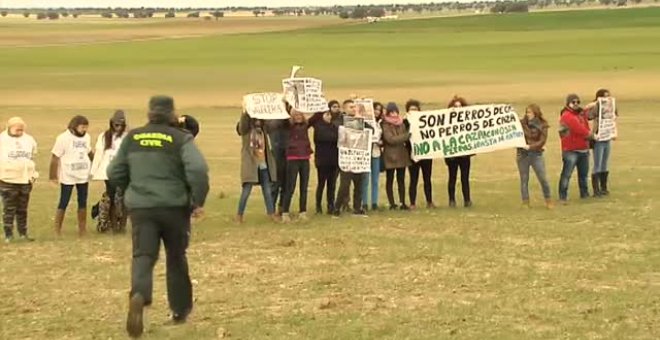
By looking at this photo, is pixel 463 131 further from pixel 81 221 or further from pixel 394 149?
pixel 81 221

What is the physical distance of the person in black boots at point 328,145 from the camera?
16734 millimetres

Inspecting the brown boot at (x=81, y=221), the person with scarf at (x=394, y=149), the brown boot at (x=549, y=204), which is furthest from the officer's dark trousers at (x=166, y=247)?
the brown boot at (x=549, y=204)

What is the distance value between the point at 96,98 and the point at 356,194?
106 ft

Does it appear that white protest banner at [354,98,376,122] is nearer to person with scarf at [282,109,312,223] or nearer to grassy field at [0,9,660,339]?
person with scarf at [282,109,312,223]

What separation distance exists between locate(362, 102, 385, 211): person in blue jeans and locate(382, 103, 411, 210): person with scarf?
0.10m

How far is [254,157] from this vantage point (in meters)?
15.9

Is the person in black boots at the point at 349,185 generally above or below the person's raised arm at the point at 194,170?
below

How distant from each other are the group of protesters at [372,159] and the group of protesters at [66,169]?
163 centimetres

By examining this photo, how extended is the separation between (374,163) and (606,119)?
14.2 ft

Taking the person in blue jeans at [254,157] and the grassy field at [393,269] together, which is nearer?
the grassy field at [393,269]

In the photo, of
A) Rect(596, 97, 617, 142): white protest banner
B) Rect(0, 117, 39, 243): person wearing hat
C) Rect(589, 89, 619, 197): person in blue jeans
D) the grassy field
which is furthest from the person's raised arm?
Rect(596, 97, 617, 142): white protest banner

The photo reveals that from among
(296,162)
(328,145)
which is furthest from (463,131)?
(296,162)

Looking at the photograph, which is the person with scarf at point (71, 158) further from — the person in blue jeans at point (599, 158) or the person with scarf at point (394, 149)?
the person in blue jeans at point (599, 158)

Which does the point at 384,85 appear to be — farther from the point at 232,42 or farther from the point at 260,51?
the point at 232,42
